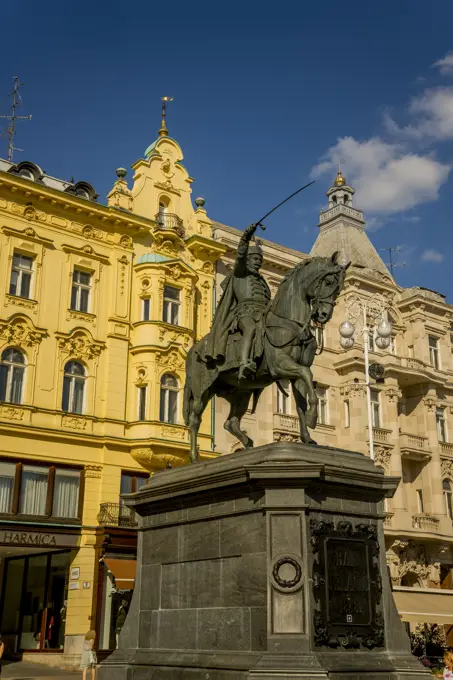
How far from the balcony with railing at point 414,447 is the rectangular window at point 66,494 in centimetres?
1809

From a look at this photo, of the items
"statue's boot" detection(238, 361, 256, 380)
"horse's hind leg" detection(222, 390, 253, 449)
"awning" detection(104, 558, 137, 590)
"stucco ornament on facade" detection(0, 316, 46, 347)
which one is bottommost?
"awning" detection(104, 558, 137, 590)

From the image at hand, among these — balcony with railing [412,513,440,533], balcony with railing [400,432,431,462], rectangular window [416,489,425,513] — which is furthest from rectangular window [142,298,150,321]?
rectangular window [416,489,425,513]

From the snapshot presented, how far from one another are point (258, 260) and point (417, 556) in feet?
98.3

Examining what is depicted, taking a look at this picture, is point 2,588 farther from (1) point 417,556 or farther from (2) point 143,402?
(1) point 417,556

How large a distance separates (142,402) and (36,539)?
699cm

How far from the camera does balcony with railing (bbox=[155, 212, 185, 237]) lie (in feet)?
115

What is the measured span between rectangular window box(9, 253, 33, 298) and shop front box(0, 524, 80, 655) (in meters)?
8.72

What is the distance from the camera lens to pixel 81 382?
30.9 metres

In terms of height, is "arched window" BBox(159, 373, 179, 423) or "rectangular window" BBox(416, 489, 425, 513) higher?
"arched window" BBox(159, 373, 179, 423)

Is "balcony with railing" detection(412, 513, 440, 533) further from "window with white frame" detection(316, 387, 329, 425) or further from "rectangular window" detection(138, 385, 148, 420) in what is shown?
"rectangular window" detection(138, 385, 148, 420)

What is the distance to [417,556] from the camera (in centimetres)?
3909

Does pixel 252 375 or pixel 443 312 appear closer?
pixel 252 375

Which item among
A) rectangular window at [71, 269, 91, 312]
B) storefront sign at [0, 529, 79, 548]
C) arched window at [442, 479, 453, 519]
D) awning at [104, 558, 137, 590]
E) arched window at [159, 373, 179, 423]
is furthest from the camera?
arched window at [442, 479, 453, 519]

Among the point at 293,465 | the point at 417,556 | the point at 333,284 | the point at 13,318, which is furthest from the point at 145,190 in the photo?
the point at 293,465
